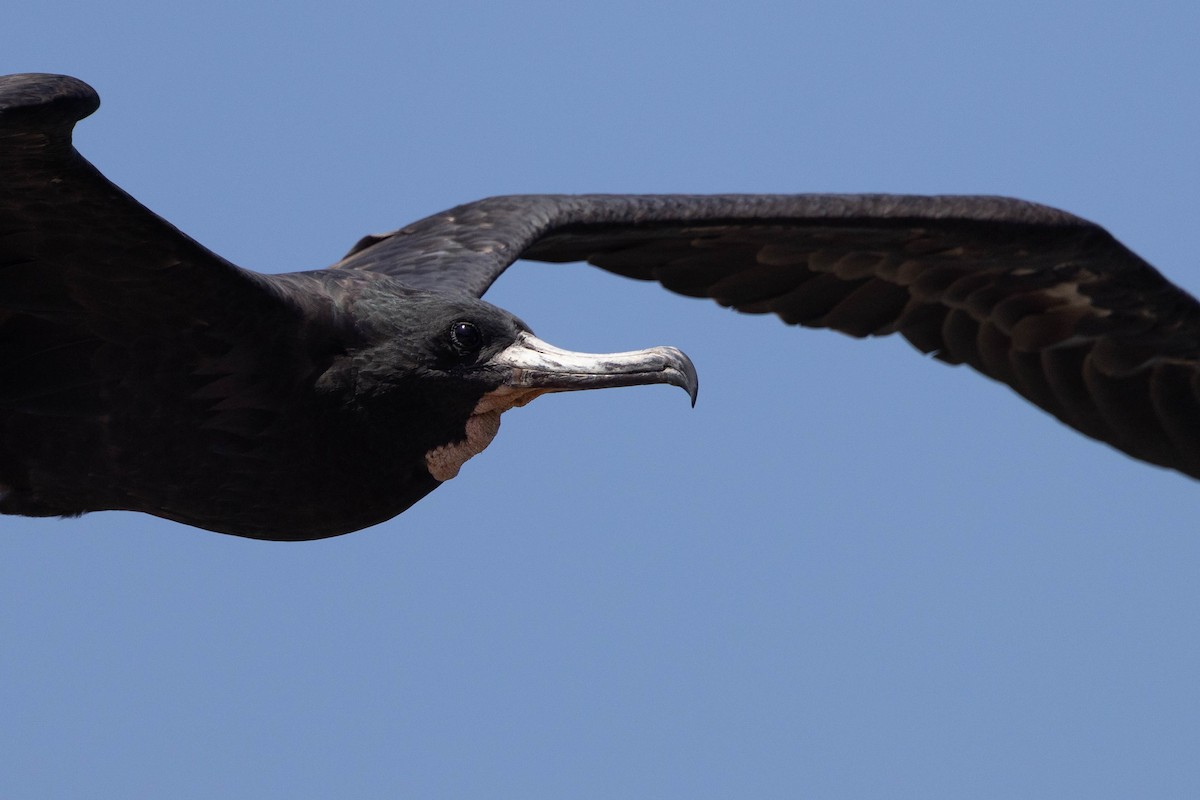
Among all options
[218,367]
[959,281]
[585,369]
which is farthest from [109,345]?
[959,281]

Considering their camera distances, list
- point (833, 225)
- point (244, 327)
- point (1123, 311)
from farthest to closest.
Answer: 1. point (1123, 311)
2. point (833, 225)
3. point (244, 327)

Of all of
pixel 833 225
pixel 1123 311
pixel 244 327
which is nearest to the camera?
pixel 244 327

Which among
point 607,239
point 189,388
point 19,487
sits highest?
point 607,239

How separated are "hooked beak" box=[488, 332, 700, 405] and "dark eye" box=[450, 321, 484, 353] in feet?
0.24

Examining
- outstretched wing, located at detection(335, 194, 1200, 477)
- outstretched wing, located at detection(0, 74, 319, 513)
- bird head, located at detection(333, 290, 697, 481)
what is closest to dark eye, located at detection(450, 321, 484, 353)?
bird head, located at detection(333, 290, 697, 481)

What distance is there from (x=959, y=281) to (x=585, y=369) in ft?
10.7

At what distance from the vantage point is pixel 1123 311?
9.46 m

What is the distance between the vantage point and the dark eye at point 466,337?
688 centimetres

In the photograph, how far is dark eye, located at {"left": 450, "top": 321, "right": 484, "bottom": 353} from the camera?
22.6ft

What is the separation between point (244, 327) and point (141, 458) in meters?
0.56

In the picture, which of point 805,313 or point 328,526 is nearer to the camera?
point 328,526

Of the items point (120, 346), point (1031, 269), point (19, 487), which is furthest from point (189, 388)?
point (1031, 269)

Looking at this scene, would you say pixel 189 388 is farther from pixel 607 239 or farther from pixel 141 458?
pixel 607 239

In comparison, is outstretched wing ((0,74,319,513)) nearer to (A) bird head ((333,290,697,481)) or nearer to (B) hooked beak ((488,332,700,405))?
(A) bird head ((333,290,697,481))
